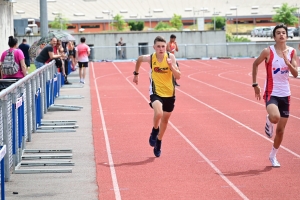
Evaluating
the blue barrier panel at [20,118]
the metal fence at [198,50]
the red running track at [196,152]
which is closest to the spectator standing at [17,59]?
the red running track at [196,152]

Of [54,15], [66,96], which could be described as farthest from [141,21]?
[66,96]

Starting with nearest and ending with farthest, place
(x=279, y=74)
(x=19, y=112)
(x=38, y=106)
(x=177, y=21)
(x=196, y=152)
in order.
Result: (x=279, y=74), (x=19, y=112), (x=196, y=152), (x=38, y=106), (x=177, y=21)

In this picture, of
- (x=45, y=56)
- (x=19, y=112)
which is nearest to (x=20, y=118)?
(x=19, y=112)

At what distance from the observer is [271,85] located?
10.4 m

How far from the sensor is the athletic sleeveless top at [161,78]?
1120 centimetres

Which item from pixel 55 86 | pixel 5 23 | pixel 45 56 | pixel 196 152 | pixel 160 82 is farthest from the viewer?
pixel 5 23

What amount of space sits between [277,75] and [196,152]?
212 centimetres

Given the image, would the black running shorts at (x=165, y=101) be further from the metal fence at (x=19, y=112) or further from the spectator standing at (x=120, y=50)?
the spectator standing at (x=120, y=50)

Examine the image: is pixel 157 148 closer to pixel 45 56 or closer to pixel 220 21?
pixel 45 56

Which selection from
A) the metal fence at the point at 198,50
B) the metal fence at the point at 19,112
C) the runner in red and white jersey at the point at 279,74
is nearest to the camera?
the metal fence at the point at 19,112

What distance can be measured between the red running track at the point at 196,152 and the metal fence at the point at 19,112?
1148 millimetres

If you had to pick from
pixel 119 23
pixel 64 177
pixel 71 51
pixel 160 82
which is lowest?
pixel 64 177

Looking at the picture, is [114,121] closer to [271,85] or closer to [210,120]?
[210,120]

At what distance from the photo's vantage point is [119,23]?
81500 mm
